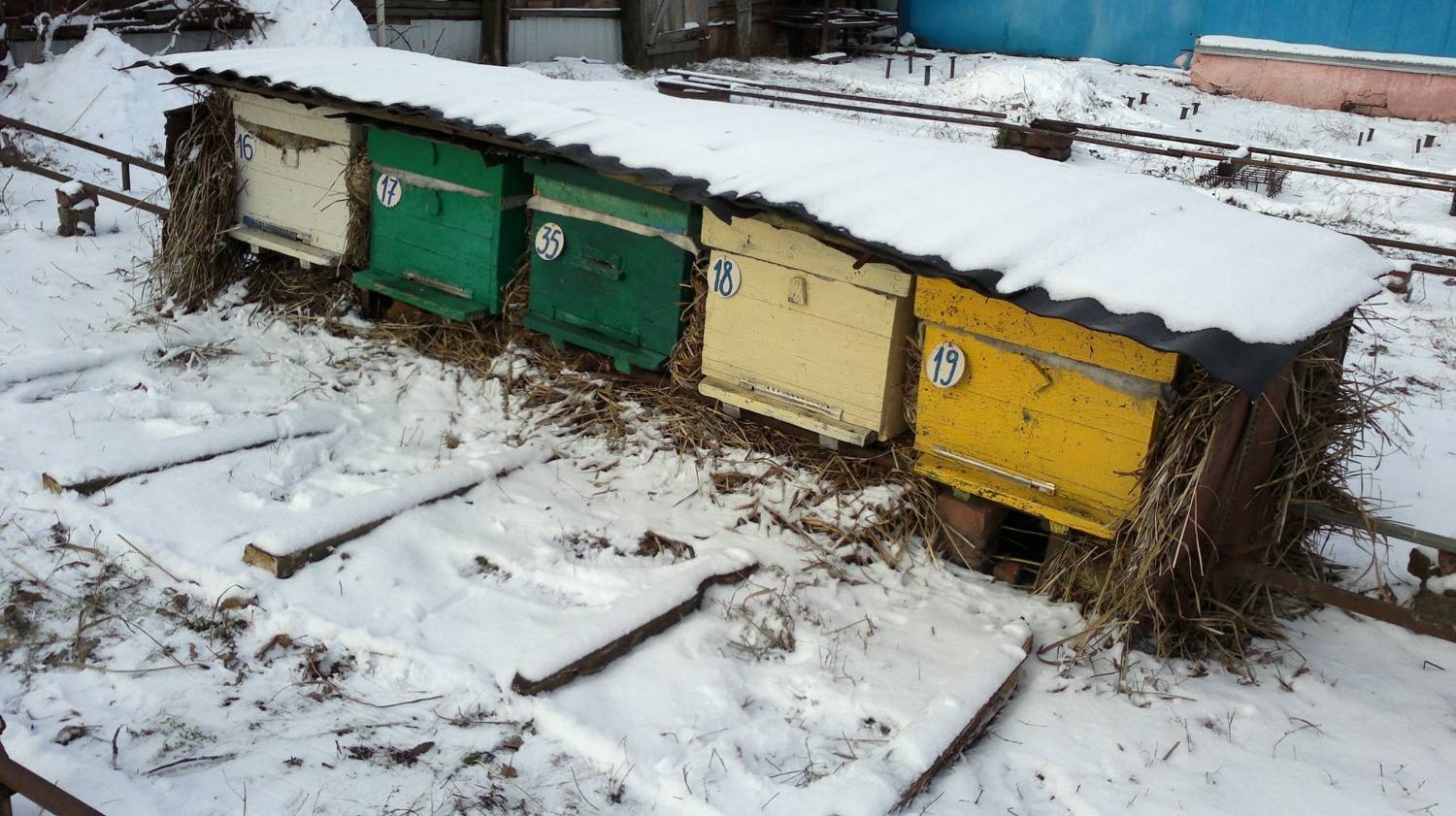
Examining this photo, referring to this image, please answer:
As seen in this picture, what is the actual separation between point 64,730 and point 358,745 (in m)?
0.91

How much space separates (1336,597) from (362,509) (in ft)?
12.4

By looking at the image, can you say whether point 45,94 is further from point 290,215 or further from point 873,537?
point 873,537

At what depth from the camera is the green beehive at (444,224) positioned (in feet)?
20.7

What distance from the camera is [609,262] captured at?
19.5 ft

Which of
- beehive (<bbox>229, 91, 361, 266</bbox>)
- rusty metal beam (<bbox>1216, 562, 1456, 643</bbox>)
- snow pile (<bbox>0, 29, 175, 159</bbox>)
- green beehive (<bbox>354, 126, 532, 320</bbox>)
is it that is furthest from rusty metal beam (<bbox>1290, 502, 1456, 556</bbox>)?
snow pile (<bbox>0, 29, 175, 159</bbox>)

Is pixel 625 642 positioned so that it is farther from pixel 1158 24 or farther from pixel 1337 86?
pixel 1158 24

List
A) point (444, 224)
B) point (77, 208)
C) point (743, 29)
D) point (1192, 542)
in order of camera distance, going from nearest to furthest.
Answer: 1. point (1192, 542)
2. point (444, 224)
3. point (77, 208)
4. point (743, 29)

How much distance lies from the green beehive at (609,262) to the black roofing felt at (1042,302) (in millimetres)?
229

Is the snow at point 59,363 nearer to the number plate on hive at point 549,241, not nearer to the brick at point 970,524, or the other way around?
the number plate on hive at point 549,241

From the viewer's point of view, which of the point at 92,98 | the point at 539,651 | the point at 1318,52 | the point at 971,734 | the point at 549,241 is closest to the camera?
the point at 971,734

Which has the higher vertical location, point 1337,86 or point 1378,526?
point 1337,86

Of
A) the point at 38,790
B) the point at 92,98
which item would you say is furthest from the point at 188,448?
the point at 92,98

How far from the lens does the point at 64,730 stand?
149 inches

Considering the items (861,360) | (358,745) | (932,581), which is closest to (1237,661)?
(932,581)
